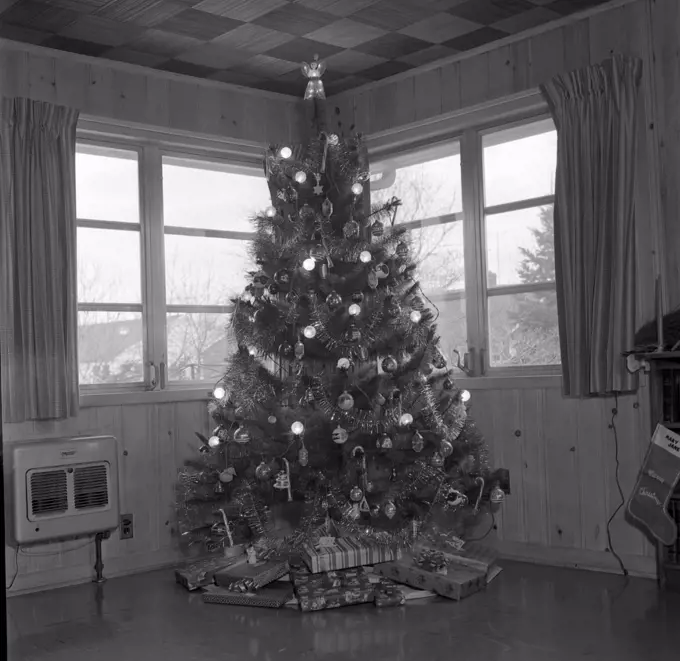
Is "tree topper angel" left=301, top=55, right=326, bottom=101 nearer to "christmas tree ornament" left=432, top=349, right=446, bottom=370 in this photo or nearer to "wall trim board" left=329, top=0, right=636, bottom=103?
"wall trim board" left=329, top=0, right=636, bottom=103

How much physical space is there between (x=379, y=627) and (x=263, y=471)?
0.85 m

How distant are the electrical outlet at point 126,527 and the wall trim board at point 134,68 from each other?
2.12 m

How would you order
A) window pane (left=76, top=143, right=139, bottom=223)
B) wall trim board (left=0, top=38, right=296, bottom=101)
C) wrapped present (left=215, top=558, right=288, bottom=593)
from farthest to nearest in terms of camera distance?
window pane (left=76, top=143, right=139, bottom=223)
wall trim board (left=0, top=38, right=296, bottom=101)
wrapped present (left=215, top=558, right=288, bottom=593)

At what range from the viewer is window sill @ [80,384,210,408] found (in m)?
3.97

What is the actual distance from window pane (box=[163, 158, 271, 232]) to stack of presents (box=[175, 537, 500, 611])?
1.73m

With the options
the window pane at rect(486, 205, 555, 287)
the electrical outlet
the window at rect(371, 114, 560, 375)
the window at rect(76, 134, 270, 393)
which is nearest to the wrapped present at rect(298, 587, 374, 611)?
the electrical outlet

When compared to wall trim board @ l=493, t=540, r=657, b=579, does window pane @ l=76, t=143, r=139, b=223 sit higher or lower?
higher

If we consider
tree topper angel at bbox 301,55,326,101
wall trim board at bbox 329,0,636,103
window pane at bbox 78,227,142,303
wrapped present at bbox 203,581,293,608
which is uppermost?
wall trim board at bbox 329,0,636,103

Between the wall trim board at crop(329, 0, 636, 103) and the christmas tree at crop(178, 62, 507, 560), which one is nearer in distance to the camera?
the christmas tree at crop(178, 62, 507, 560)

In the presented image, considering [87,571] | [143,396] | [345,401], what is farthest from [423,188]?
[87,571]

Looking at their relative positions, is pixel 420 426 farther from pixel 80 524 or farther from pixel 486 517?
pixel 80 524

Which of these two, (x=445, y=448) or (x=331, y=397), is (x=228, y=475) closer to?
(x=331, y=397)

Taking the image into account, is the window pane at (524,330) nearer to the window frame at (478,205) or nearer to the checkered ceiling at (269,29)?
the window frame at (478,205)

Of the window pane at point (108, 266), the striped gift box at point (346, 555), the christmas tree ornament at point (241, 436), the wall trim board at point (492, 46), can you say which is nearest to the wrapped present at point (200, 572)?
the striped gift box at point (346, 555)
